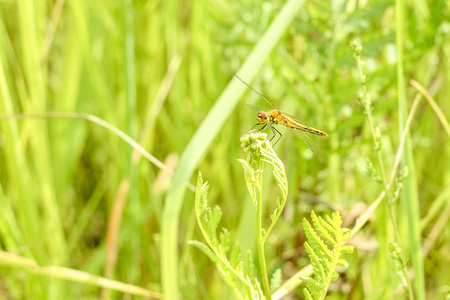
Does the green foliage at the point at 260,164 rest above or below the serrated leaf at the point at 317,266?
above

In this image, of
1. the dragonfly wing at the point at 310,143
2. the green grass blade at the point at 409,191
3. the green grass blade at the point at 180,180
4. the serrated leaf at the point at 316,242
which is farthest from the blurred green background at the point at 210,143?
the serrated leaf at the point at 316,242

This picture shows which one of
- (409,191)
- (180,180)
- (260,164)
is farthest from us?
(409,191)

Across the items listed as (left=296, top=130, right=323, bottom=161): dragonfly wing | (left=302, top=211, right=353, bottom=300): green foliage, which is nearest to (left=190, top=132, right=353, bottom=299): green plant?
(left=302, top=211, right=353, bottom=300): green foliage

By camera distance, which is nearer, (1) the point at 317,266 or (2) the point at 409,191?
(1) the point at 317,266

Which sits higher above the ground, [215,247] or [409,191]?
[409,191]


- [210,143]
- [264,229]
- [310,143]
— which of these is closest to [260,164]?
[264,229]

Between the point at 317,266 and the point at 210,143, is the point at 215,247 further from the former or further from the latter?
the point at 210,143

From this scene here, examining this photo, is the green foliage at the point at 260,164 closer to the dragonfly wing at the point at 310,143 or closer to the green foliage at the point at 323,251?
the green foliage at the point at 323,251

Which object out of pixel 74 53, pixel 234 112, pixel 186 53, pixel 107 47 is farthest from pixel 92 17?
pixel 234 112

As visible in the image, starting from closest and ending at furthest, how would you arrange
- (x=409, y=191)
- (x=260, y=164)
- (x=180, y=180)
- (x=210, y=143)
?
(x=260, y=164)
(x=180, y=180)
(x=409, y=191)
(x=210, y=143)
